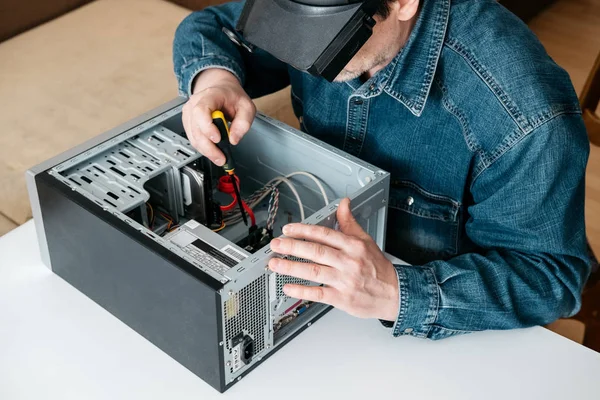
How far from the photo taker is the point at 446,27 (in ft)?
3.97

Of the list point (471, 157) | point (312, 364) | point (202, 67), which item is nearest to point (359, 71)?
point (471, 157)

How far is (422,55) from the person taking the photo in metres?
1.22

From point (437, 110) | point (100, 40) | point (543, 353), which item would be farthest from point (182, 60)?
point (100, 40)

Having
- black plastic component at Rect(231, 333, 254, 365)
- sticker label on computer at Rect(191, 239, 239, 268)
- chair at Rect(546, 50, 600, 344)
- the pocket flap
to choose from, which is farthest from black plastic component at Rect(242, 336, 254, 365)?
chair at Rect(546, 50, 600, 344)

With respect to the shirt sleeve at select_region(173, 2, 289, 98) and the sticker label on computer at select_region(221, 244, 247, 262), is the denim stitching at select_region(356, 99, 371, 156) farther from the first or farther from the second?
the sticker label on computer at select_region(221, 244, 247, 262)

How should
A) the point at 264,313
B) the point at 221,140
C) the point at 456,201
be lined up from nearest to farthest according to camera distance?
the point at 264,313 → the point at 221,140 → the point at 456,201

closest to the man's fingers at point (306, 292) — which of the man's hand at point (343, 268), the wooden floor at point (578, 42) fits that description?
the man's hand at point (343, 268)

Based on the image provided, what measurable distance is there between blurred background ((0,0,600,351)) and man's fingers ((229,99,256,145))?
778mm

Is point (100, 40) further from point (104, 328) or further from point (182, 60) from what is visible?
point (104, 328)

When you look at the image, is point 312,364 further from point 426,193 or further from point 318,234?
point 426,193

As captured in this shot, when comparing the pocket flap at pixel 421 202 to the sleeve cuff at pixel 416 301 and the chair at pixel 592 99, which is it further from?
the chair at pixel 592 99

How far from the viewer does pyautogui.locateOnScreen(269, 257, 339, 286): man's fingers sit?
0.99 m

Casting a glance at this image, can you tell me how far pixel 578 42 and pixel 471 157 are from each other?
8.06 feet

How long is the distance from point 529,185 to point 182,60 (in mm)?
641
